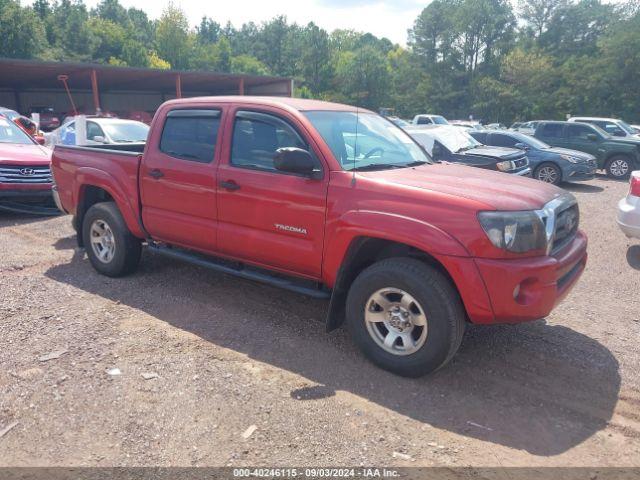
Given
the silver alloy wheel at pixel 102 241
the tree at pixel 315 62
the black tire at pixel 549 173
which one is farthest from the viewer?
the tree at pixel 315 62

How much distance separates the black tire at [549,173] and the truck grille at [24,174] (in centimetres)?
1118

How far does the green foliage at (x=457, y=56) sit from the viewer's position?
153 feet

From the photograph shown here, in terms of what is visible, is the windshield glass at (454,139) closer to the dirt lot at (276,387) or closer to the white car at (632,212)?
the white car at (632,212)

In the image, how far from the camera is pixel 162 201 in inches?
198

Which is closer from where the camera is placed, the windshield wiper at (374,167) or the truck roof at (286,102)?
the windshield wiper at (374,167)

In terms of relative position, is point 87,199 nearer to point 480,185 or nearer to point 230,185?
point 230,185

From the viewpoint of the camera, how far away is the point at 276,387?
3.56m

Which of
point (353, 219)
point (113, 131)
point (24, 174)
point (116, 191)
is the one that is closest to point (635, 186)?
point (353, 219)

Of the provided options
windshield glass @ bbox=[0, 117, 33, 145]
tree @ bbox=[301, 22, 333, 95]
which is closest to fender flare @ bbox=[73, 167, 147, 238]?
windshield glass @ bbox=[0, 117, 33, 145]

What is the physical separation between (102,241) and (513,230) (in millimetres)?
4366

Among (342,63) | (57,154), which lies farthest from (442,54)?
(57,154)

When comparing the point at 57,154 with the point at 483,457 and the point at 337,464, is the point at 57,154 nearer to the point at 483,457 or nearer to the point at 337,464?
the point at 337,464

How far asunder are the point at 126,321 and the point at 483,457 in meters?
3.15

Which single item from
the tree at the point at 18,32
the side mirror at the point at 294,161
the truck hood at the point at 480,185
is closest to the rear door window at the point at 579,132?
the truck hood at the point at 480,185
